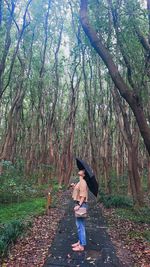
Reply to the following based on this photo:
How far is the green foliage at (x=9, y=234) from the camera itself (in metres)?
7.25

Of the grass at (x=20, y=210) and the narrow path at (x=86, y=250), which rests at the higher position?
the grass at (x=20, y=210)

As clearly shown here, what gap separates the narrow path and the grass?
65.2 inches

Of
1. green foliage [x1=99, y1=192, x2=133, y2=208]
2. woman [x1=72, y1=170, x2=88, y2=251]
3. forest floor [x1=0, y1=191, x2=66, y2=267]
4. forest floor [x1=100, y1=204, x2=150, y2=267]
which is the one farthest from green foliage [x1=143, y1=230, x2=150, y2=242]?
green foliage [x1=99, y1=192, x2=133, y2=208]

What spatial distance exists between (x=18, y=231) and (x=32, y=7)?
1624 centimetres

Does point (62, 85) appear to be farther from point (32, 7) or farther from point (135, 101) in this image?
point (135, 101)

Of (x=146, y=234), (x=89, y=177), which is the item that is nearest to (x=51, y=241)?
(x=89, y=177)

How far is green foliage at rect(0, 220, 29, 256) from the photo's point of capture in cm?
725

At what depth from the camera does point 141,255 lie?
758cm

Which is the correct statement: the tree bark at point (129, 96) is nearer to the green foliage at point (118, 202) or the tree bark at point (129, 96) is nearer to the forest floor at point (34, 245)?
the forest floor at point (34, 245)

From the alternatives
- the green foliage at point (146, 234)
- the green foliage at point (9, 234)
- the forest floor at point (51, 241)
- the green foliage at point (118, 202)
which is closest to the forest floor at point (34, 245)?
the forest floor at point (51, 241)

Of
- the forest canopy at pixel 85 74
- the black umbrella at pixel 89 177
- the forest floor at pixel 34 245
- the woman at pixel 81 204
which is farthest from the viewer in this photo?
the forest canopy at pixel 85 74

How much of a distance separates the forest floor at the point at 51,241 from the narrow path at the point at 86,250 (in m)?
0.17

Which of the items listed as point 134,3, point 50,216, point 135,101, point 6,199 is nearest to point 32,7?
point 134,3

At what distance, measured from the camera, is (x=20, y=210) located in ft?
43.0
